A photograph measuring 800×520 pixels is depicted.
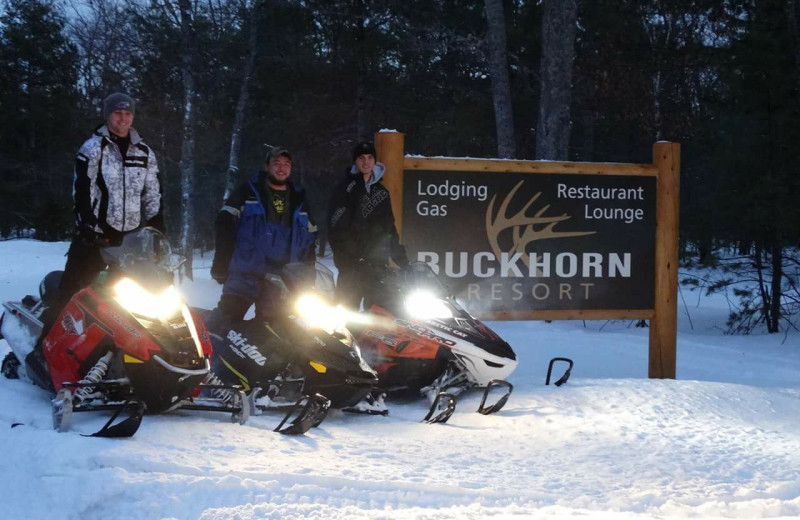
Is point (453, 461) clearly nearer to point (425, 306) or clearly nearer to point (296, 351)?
point (296, 351)

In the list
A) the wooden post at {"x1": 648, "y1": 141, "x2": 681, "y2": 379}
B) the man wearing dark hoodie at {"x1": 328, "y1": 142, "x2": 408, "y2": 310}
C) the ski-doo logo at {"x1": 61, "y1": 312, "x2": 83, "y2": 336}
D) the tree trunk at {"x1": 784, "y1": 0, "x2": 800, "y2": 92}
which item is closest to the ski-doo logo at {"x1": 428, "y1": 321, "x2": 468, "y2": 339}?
the man wearing dark hoodie at {"x1": 328, "y1": 142, "x2": 408, "y2": 310}

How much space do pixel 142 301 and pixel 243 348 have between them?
1.11 metres

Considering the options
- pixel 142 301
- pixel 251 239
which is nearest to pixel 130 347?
pixel 142 301

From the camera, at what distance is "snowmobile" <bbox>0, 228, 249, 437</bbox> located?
→ 155 inches

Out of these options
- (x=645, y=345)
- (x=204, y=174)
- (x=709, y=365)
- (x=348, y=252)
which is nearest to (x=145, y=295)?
(x=348, y=252)

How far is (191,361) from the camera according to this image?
407 centimetres

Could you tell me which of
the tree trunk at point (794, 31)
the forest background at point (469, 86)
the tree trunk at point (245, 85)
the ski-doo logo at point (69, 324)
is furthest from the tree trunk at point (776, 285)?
the tree trunk at point (245, 85)

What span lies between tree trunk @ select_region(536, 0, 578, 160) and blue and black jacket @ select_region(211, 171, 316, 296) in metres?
6.04

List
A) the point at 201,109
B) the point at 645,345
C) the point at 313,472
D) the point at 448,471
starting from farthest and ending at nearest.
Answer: the point at 201,109, the point at 645,345, the point at 448,471, the point at 313,472

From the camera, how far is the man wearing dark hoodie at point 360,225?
612 cm

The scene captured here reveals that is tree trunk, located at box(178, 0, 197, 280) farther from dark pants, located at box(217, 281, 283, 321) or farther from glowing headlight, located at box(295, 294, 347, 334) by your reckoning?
glowing headlight, located at box(295, 294, 347, 334)

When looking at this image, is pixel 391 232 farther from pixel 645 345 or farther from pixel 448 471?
pixel 645 345

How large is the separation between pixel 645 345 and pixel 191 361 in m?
6.95

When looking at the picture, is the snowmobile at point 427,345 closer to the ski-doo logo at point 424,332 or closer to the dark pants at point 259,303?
the ski-doo logo at point 424,332
